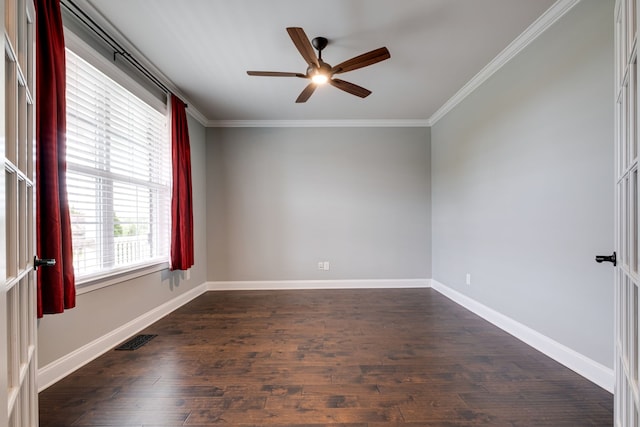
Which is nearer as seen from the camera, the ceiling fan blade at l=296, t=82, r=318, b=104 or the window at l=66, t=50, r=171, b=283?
the window at l=66, t=50, r=171, b=283

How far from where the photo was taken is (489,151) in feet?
9.17

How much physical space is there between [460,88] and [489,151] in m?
0.93

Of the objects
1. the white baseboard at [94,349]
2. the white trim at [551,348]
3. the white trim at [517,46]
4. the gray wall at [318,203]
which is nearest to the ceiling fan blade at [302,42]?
the white trim at [517,46]

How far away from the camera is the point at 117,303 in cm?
237

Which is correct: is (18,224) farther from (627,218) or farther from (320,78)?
(627,218)

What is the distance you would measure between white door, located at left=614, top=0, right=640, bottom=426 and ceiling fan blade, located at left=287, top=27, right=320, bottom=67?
1561 millimetres

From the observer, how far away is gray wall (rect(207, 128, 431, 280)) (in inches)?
165

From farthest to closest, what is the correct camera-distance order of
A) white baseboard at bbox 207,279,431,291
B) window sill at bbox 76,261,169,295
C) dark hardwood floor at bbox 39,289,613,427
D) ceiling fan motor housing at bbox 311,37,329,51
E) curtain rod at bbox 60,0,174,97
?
1. white baseboard at bbox 207,279,431,291
2. ceiling fan motor housing at bbox 311,37,329,51
3. window sill at bbox 76,261,169,295
4. curtain rod at bbox 60,0,174,97
5. dark hardwood floor at bbox 39,289,613,427

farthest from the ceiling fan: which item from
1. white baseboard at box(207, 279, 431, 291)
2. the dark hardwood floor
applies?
white baseboard at box(207, 279, 431, 291)

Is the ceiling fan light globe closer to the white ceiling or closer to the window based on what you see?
the white ceiling

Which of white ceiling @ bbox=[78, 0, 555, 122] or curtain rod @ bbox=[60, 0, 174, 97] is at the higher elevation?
white ceiling @ bbox=[78, 0, 555, 122]

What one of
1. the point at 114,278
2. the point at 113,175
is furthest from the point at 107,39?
the point at 114,278

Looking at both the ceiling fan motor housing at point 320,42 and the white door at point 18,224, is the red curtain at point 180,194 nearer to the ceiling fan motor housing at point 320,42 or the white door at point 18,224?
the ceiling fan motor housing at point 320,42

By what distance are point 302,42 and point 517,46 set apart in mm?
1896
